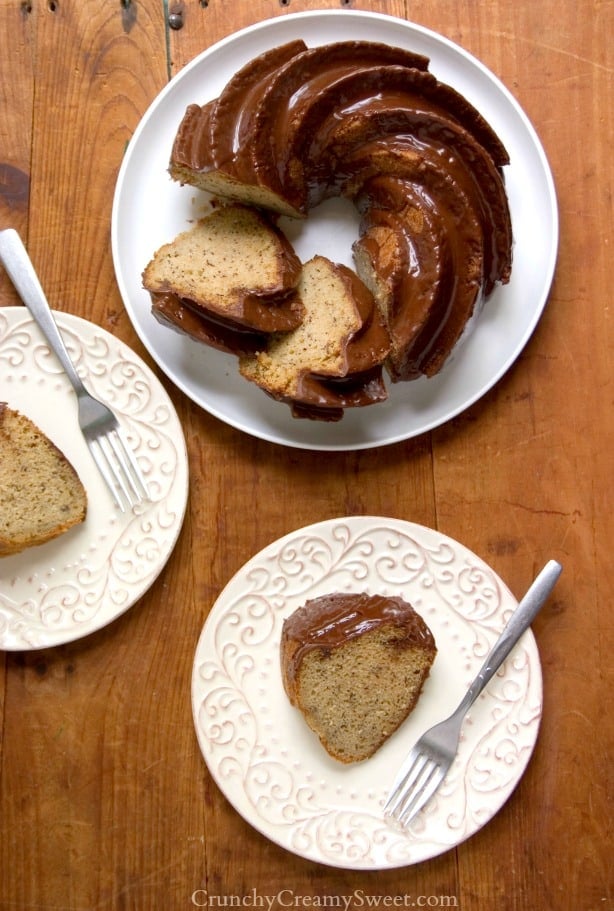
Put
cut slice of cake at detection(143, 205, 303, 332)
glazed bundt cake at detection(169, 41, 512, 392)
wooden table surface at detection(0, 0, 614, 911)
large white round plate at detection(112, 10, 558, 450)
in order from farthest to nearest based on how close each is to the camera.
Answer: wooden table surface at detection(0, 0, 614, 911), large white round plate at detection(112, 10, 558, 450), cut slice of cake at detection(143, 205, 303, 332), glazed bundt cake at detection(169, 41, 512, 392)

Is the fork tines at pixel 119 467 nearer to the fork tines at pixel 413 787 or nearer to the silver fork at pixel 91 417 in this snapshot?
the silver fork at pixel 91 417

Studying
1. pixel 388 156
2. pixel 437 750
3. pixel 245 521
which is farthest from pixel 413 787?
pixel 388 156

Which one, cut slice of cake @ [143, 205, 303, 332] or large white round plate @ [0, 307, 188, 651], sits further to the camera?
large white round plate @ [0, 307, 188, 651]

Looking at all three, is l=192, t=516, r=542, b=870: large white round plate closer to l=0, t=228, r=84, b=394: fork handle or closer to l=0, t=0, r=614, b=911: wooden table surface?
l=0, t=0, r=614, b=911: wooden table surface

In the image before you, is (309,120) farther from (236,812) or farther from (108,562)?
(236,812)

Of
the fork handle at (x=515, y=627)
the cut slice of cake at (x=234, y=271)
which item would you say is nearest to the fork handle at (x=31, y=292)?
the cut slice of cake at (x=234, y=271)

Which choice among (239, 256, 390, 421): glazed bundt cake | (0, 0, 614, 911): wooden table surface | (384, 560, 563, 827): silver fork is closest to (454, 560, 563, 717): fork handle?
(384, 560, 563, 827): silver fork

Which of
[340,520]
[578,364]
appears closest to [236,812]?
[340,520]
